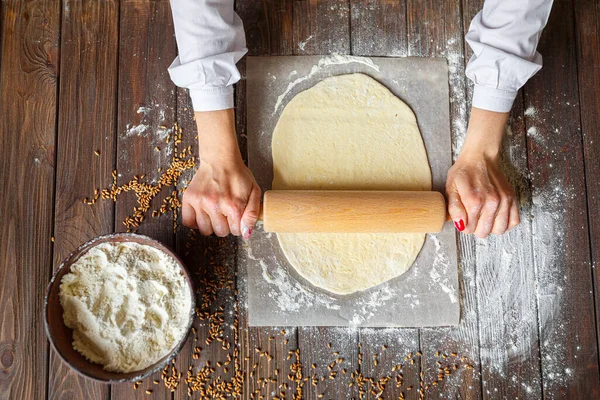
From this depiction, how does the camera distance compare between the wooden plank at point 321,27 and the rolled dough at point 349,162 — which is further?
the wooden plank at point 321,27

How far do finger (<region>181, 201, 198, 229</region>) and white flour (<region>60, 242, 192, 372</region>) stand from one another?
0.36 feet

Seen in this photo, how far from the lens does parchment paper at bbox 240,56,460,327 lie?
1.26 metres

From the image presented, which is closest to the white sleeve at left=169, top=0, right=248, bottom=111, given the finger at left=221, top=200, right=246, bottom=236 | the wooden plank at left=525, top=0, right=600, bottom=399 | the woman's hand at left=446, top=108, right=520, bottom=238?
the finger at left=221, top=200, right=246, bottom=236

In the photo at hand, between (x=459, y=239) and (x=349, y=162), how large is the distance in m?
0.40

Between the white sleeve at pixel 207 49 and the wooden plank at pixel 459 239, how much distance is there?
571mm

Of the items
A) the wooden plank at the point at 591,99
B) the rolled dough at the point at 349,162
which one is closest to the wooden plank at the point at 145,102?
the rolled dough at the point at 349,162

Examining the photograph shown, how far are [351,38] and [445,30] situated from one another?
300 millimetres

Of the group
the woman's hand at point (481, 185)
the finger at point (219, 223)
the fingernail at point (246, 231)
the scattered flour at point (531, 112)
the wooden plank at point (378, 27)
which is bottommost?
the fingernail at point (246, 231)

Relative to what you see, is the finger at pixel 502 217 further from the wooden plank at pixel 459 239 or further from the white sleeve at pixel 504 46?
the white sleeve at pixel 504 46

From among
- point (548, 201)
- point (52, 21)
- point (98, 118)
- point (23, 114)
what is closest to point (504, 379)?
point (548, 201)

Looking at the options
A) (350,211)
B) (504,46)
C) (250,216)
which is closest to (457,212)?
(350,211)

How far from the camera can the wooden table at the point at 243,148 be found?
4.12 feet

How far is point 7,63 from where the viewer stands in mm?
1341

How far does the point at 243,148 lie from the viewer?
4.32 feet
